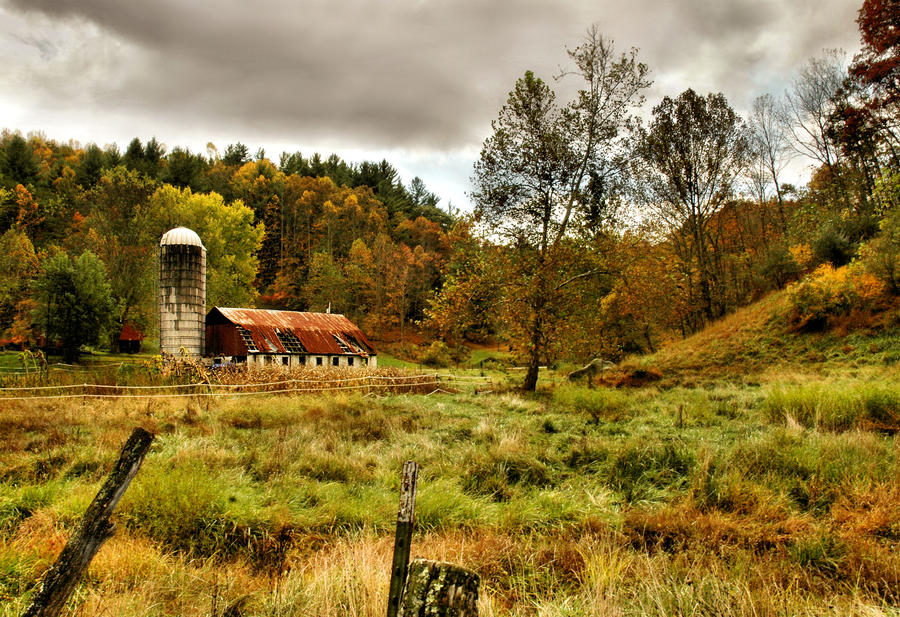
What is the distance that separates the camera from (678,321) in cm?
3500

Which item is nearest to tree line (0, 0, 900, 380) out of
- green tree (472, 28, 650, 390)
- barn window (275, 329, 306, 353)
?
green tree (472, 28, 650, 390)

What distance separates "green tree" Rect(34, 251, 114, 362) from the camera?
34.1 meters

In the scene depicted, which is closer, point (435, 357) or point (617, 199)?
point (617, 199)

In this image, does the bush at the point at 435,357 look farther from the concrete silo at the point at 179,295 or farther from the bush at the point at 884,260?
the bush at the point at 884,260

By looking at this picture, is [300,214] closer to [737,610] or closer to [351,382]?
[351,382]

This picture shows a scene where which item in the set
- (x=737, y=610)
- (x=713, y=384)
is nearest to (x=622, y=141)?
(x=713, y=384)

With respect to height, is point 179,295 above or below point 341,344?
above

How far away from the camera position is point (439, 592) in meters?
1.68

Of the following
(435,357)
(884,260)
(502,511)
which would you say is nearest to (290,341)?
(435,357)

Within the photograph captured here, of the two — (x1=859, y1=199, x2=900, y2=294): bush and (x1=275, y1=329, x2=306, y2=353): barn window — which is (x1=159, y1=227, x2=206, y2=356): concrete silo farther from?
(x1=859, y1=199, x2=900, y2=294): bush

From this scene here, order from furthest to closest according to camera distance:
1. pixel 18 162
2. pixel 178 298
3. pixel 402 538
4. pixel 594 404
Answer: pixel 18 162 → pixel 178 298 → pixel 594 404 → pixel 402 538

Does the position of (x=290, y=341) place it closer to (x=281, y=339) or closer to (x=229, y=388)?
(x=281, y=339)

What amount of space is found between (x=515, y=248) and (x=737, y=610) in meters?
17.9

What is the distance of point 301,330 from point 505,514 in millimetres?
31098
